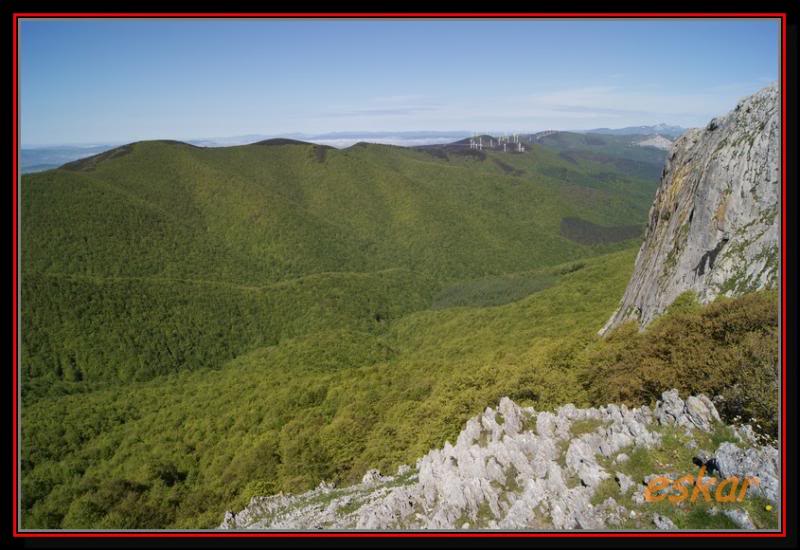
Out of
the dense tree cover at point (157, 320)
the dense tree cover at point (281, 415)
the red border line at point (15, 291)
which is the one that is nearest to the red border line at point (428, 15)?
the red border line at point (15, 291)

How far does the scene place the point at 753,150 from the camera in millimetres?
30344

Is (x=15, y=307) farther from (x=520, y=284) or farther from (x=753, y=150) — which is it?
(x=520, y=284)

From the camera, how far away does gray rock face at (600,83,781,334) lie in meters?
27.6

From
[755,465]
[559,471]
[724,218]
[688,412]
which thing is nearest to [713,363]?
[688,412]

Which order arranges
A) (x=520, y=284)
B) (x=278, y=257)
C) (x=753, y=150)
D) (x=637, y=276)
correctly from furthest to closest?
(x=278, y=257) → (x=520, y=284) → (x=637, y=276) → (x=753, y=150)

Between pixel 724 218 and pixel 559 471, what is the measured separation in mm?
22755

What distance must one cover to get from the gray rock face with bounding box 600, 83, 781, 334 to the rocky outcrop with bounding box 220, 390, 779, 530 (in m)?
12.9

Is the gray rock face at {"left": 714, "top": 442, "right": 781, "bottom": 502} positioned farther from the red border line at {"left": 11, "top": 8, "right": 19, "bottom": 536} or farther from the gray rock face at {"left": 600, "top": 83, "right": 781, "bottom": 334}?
the red border line at {"left": 11, "top": 8, "right": 19, "bottom": 536}

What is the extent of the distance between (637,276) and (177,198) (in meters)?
185

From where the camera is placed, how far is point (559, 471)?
1631 cm

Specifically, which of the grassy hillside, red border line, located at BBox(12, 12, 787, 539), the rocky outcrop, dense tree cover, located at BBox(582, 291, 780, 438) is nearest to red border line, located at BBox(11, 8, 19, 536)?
red border line, located at BBox(12, 12, 787, 539)

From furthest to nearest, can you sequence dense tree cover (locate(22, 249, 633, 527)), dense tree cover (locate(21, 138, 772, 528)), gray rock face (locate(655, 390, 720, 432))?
dense tree cover (locate(21, 138, 772, 528)), dense tree cover (locate(22, 249, 633, 527)), gray rock face (locate(655, 390, 720, 432))

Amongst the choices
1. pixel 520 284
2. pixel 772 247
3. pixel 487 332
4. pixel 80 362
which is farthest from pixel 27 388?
pixel 520 284

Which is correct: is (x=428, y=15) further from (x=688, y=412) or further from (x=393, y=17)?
(x=688, y=412)
